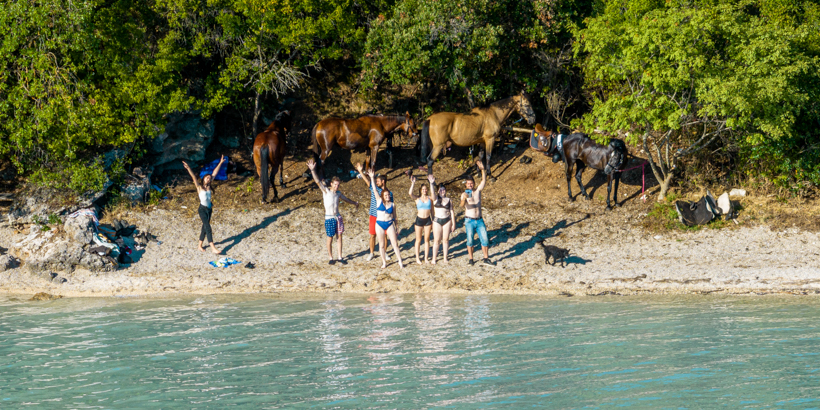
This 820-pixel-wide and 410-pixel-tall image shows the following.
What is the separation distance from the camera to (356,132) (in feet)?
63.1

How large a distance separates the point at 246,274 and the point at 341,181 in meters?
5.36

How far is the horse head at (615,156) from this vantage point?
17719mm

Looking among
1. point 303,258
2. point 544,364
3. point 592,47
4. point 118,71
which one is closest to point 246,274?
point 303,258

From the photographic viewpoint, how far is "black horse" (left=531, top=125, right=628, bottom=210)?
17.8 m

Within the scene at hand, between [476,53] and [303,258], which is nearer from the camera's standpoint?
[303,258]

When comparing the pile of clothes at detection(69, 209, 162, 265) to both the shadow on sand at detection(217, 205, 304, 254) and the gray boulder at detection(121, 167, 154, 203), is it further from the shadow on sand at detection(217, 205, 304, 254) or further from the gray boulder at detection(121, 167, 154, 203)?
the shadow on sand at detection(217, 205, 304, 254)

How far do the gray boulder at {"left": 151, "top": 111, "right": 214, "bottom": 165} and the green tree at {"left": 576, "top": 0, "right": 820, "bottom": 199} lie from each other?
10130 millimetres

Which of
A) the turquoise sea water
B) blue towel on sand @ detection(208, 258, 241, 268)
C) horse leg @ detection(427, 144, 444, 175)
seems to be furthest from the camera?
horse leg @ detection(427, 144, 444, 175)

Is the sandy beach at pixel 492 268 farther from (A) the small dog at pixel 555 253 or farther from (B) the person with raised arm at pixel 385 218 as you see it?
(B) the person with raised arm at pixel 385 218

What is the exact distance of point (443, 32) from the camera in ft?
62.4

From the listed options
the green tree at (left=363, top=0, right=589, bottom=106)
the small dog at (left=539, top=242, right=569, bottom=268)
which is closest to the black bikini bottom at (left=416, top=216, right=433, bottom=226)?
the small dog at (left=539, top=242, right=569, bottom=268)

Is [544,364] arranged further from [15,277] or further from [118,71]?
[118,71]

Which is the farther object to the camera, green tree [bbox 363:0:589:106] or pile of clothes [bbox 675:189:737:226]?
green tree [bbox 363:0:589:106]

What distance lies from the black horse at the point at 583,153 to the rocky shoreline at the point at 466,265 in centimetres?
128
